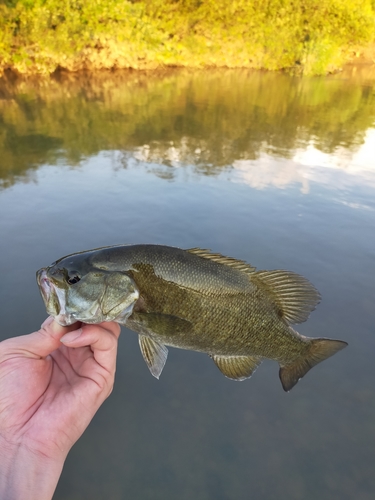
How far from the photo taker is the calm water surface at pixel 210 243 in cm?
292

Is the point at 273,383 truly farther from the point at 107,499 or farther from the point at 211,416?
the point at 107,499

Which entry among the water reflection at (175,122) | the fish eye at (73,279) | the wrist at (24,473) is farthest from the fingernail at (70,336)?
the water reflection at (175,122)

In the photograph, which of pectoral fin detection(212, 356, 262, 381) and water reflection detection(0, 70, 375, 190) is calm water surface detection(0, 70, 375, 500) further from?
pectoral fin detection(212, 356, 262, 381)

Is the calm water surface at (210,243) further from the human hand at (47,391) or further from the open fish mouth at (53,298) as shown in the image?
the open fish mouth at (53,298)

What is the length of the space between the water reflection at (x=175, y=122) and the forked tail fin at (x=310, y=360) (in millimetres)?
5680

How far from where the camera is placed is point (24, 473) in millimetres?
2031

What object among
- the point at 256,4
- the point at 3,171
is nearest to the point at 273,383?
the point at 3,171

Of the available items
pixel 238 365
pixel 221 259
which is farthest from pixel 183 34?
pixel 238 365

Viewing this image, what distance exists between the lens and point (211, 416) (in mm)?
3275

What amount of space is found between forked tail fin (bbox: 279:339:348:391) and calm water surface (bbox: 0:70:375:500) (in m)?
0.98

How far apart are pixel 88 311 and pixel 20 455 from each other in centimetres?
91

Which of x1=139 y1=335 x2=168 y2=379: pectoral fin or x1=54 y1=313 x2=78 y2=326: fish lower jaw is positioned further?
x1=139 y1=335 x2=168 y2=379: pectoral fin

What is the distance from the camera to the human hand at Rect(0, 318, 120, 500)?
211 centimetres

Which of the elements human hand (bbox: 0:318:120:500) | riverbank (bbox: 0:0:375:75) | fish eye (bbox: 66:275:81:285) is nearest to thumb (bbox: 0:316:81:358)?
human hand (bbox: 0:318:120:500)
